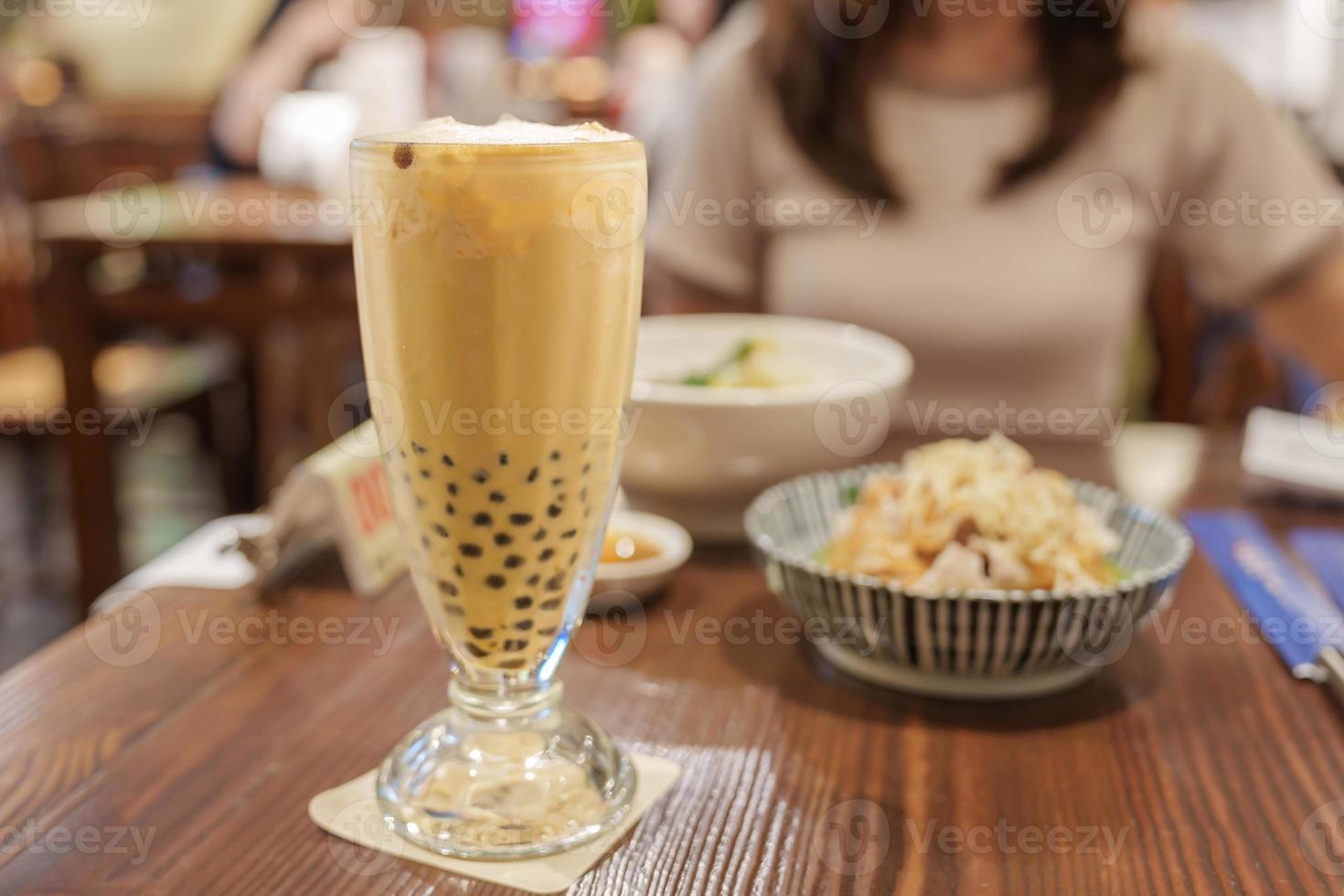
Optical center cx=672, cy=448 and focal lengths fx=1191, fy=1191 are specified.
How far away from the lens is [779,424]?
3.68 feet

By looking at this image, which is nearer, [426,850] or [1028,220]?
[426,850]

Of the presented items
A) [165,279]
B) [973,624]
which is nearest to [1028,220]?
[973,624]

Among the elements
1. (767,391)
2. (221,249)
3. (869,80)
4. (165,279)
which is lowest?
(165,279)

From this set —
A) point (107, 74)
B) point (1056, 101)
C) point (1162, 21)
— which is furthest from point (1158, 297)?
point (107, 74)

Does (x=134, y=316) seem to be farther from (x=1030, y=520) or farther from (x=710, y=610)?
(x=1030, y=520)

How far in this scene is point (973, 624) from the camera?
2.54 feet

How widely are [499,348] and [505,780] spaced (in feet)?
0.84

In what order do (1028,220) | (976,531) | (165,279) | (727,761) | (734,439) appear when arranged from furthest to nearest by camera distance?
1. (165,279)
2. (1028,220)
3. (734,439)
4. (976,531)
5. (727,761)

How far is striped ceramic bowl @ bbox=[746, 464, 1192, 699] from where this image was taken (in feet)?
2.52

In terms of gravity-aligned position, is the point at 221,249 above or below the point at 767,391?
below

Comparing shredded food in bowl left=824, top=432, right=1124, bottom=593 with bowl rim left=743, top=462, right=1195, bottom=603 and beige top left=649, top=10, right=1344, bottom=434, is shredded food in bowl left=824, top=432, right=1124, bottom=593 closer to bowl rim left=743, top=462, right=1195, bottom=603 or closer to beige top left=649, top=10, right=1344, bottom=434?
bowl rim left=743, top=462, right=1195, bottom=603

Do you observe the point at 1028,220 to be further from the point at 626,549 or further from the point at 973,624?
the point at 973,624

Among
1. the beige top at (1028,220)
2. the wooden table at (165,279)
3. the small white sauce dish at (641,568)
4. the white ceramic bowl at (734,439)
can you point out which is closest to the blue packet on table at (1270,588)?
the white ceramic bowl at (734,439)

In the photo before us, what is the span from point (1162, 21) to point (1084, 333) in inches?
22.3
